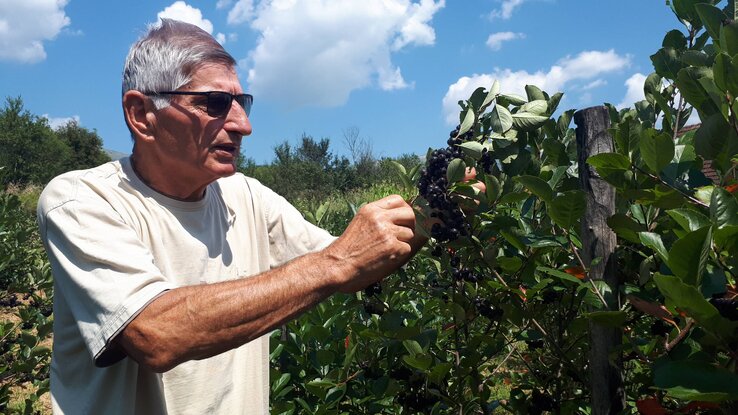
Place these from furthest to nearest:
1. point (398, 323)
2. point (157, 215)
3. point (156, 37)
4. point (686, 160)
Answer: point (156, 37)
point (157, 215)
point (398, 323)
point (686, 160)

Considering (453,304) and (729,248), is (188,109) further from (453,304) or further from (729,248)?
(729,248)

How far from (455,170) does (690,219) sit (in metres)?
0.55

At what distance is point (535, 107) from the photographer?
1690 mm

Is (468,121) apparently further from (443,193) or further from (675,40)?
(675,40)

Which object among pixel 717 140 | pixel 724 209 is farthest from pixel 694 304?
pixel 717 140

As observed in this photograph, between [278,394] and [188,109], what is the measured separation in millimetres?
1162

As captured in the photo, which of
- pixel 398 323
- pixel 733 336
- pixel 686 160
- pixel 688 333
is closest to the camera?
pixel 733 336

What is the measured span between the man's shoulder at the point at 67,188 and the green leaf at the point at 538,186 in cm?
118

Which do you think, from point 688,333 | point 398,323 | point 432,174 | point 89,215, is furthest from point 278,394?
point 688,333

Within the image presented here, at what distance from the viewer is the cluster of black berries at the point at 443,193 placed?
1640 millimetres

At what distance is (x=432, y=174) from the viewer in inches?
66.8

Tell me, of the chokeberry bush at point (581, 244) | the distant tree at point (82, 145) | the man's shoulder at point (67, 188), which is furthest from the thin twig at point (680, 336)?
the distant tree at point (82, 145)

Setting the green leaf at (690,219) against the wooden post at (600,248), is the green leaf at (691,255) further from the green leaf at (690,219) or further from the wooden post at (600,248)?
the wooden post at (600,248)

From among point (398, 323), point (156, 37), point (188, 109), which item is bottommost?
point (398, 323)
